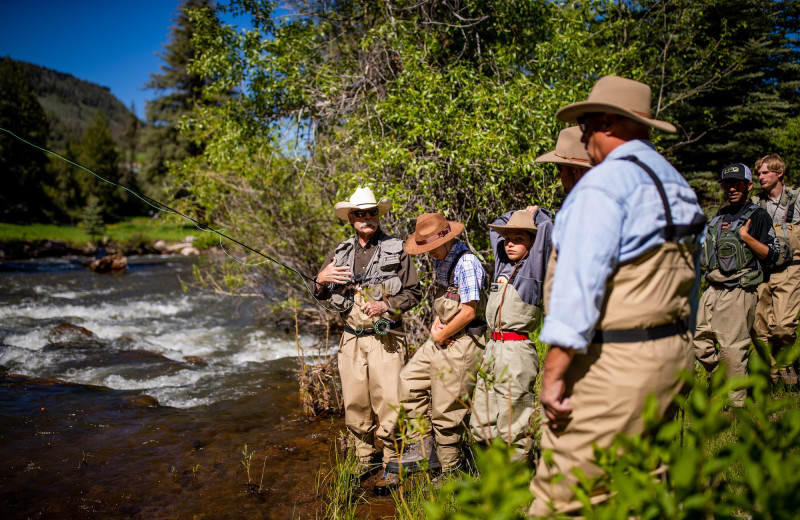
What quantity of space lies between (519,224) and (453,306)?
76 cm

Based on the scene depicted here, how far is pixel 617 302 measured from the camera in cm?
191

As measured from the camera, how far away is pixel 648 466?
1589mm

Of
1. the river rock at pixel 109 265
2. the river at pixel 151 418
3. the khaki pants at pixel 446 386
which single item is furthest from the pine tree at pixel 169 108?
the khaki pants at pixel 446 386

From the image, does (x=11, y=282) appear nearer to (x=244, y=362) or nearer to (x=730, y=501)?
(x=244, y=362)

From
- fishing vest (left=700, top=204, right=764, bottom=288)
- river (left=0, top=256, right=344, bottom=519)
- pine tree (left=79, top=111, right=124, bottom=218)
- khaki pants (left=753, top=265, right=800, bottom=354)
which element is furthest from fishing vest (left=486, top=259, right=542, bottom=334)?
pine tree (left=79, top=111, right=124, bottom=218)

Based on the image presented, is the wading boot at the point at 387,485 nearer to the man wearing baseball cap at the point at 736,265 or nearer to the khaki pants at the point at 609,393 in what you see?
the khaki pants at the point at 609,393

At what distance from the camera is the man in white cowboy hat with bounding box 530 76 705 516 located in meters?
1.85

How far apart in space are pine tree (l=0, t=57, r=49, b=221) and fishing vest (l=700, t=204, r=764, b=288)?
110ft

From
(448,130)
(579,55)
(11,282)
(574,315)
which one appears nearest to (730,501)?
(574,315)

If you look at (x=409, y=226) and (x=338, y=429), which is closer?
(x=338, y=429)

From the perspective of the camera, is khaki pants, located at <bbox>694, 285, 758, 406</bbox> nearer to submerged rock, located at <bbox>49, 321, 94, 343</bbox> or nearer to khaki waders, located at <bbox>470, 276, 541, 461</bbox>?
khaki waders, located at <bbox>470, 276, 541, 461</bbox>

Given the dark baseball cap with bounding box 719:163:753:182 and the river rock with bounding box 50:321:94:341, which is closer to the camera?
the dark baseball cap with bounding box 719:163:753:182

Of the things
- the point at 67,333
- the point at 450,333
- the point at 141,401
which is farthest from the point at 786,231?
the point at 67,333

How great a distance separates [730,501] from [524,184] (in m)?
5.48
